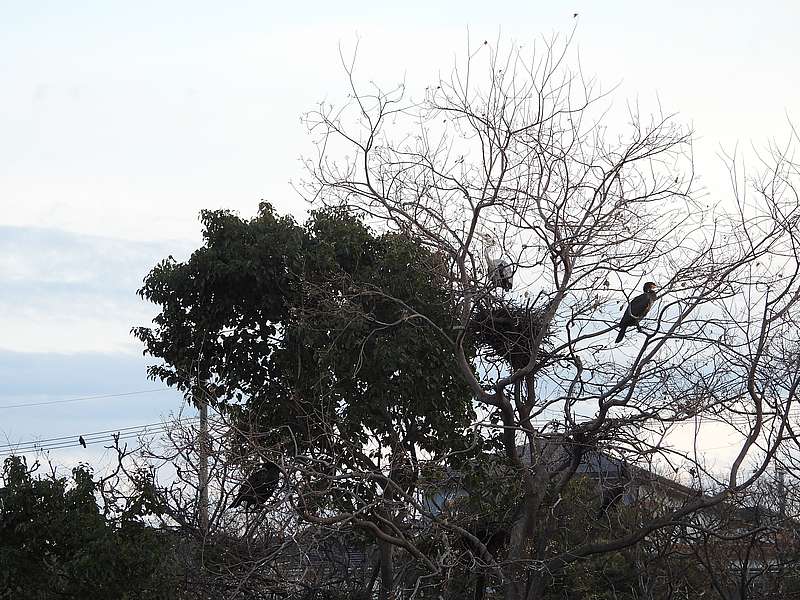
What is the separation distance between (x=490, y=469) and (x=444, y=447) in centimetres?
54

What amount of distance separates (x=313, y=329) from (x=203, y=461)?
1.77 m

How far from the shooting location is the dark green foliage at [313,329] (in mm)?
10086

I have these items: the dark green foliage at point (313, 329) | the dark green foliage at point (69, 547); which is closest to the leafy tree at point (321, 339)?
the dark green foliage at point (313, 329)

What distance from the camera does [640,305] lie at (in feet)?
27.8

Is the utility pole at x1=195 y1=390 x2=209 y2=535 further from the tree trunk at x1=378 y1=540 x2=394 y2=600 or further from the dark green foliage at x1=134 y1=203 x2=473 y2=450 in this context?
the tree trunk at x1=378 y1=540 x2=394 y2=600

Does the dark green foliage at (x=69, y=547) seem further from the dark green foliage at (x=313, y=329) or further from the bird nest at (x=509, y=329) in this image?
the bird nest at (x=509, y=329)

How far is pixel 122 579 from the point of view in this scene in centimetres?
847

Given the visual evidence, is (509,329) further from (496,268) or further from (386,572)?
(386,572)

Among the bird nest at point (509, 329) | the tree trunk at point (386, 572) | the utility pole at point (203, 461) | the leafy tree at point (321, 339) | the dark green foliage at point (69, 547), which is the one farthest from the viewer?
the tree trunk at point (386, 572)

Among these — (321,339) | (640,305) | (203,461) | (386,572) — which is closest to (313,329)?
(321,339)

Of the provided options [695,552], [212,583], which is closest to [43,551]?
[212,583]

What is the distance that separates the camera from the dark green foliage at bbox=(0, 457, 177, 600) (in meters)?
8.28

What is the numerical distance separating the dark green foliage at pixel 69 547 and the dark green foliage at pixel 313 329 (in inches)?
71.9

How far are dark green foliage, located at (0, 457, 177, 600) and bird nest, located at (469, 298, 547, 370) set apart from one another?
3617 mm
